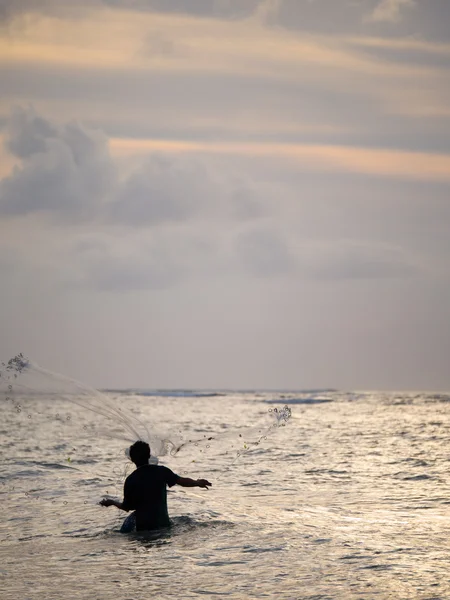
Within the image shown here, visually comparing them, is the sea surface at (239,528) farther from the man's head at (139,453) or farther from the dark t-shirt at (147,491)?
the man's head at (139,453)

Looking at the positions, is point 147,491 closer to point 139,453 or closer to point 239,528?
point 139,453

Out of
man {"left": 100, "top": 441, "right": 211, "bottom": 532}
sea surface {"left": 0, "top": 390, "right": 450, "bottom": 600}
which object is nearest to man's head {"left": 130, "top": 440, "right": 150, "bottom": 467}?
man {"left": 100, "top": 441, "right": 211, "bottom": 532}

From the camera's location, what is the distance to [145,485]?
12281mm

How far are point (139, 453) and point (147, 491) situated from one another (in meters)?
0.60

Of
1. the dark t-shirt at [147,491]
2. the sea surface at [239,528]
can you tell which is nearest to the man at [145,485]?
the dark t-shirt at [147,491]

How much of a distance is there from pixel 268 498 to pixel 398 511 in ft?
9.84

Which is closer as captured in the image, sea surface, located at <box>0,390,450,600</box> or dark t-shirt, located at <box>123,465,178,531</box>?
sea surface, located at <box>0,390,450,600</box>

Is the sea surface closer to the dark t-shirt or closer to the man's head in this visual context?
the dark t-shirt

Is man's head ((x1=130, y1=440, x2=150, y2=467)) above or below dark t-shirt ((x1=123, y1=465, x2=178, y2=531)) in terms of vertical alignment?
above

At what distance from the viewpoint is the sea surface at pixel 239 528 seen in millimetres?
9703

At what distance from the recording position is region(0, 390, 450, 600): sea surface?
9703 mm

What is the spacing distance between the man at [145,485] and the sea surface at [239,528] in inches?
17.2

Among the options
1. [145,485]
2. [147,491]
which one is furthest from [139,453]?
[147,491]

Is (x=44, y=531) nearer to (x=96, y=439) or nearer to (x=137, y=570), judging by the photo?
(x=137, y=570)
